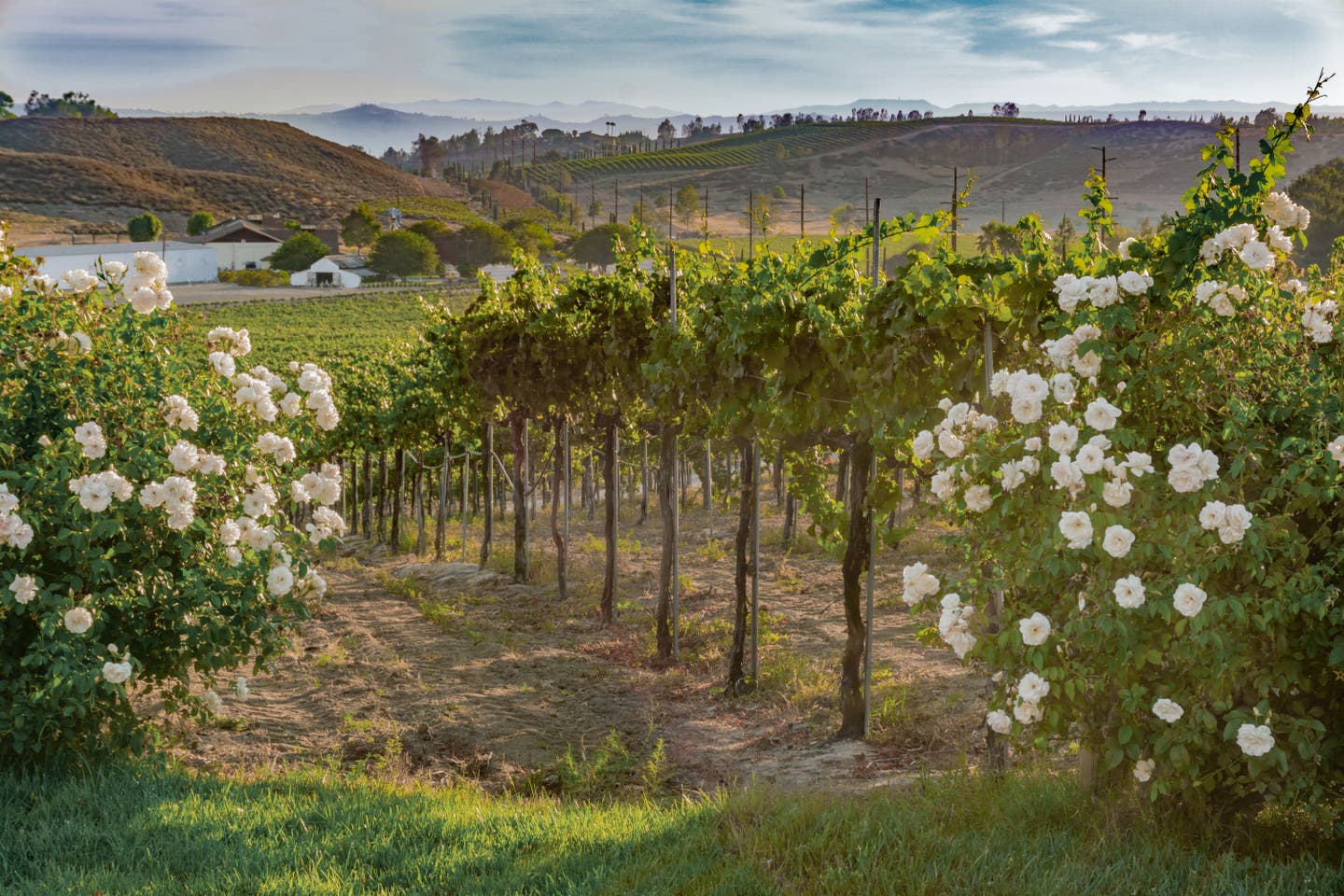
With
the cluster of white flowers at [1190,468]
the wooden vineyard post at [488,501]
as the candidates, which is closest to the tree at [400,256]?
the wooden vineyard post at [488,501]

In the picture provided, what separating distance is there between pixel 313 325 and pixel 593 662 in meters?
65.3

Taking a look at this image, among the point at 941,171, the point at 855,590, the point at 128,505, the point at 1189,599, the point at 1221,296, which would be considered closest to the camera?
the point at 1189,599

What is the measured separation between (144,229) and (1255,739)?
140494 mm

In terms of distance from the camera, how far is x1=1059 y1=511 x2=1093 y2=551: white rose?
4535mm

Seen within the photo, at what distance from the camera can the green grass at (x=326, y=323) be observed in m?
56.3

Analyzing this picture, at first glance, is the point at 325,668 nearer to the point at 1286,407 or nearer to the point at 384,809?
the point at 384,809

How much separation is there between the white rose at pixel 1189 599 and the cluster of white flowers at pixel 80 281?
633 cm

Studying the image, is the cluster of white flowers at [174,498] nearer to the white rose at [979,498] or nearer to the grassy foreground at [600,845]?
the grassy foreground at [600,845]

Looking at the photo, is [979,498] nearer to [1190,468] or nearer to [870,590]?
[1190,468]

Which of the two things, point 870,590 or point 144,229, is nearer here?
point 870,590

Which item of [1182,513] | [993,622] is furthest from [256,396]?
[1182,513]

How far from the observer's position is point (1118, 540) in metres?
4.42

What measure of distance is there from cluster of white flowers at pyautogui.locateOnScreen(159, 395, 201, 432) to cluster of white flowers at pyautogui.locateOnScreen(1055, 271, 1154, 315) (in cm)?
480

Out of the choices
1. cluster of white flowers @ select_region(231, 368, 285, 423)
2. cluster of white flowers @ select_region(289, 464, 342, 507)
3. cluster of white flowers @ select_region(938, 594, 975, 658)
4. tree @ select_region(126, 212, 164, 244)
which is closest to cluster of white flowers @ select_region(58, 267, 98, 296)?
cluster of white flowers @ select_region(231, 368, 285, 423)
